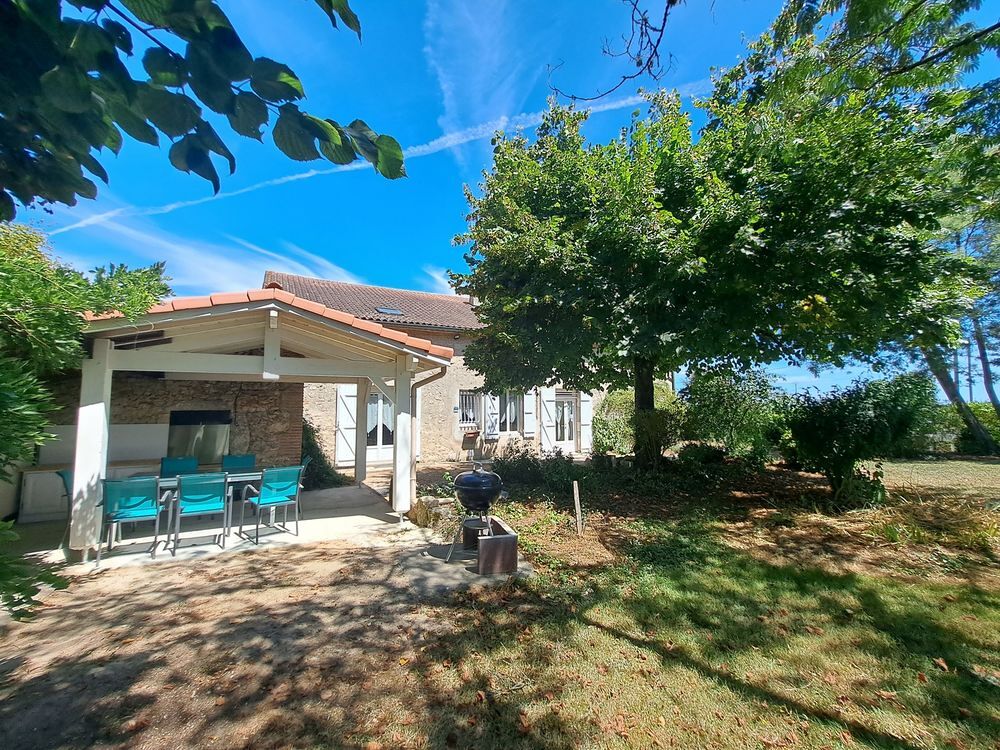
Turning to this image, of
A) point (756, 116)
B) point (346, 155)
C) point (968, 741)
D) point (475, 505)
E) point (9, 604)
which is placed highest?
point (756, 116)

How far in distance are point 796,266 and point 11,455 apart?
784 cm

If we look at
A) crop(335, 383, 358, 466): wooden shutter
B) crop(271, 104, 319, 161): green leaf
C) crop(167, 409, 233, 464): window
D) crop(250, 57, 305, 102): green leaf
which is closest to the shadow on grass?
crop(271, 104, 319, 161): green leaf

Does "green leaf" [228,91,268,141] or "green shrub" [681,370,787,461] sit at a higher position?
"green leaf" [228,91,268,141]

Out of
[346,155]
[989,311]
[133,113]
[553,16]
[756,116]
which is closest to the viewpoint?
[133,113]

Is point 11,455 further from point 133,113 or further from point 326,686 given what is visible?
point 326,686

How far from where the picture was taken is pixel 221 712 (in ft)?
8.60

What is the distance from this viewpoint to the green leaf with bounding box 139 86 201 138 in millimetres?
1072

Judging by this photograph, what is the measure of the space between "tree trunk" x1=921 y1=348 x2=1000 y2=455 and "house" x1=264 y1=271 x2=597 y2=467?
12487 millimetres

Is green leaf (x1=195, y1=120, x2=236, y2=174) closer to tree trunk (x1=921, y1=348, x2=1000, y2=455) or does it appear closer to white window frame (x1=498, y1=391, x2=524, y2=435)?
white window frame (x1=498, y1=391, x2=524, y2=435)

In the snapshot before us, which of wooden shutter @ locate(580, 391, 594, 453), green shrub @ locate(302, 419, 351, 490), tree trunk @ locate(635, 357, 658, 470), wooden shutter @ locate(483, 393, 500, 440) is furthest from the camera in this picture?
wooden shutter @ locate(580, 391, 594, 453)

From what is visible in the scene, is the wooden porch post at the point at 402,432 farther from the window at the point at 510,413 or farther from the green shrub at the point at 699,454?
the window at the point at 510,413

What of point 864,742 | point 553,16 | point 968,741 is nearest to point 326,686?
point 864,742

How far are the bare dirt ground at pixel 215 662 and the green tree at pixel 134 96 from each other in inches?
111

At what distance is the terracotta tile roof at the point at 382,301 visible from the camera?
14.1 meters
